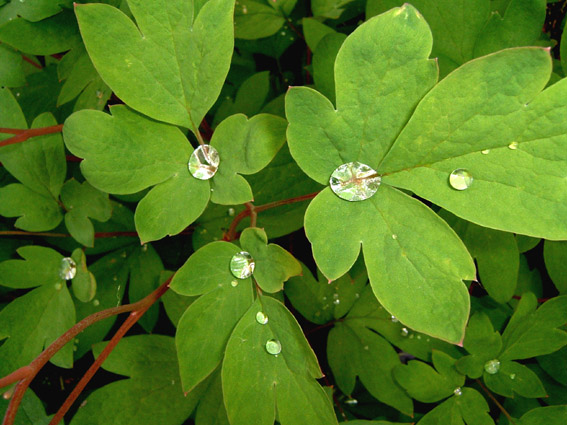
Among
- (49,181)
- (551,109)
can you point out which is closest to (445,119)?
(551,109)

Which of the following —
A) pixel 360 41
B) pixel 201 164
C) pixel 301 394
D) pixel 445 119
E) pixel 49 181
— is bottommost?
pixel 301 394

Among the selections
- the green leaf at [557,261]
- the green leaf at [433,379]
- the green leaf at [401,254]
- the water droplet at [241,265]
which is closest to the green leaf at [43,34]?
the water droplet at [241,265]

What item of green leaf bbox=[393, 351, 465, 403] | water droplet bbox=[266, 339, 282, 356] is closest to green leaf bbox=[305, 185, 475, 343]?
water droplet bbox=[266, 339, 282, 356]

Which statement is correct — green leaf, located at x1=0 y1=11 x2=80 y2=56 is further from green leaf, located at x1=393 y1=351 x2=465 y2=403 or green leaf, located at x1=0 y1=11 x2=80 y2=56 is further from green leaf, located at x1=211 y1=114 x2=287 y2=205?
green leaf, located at x1=393 y1=351 x2=465 y2=403

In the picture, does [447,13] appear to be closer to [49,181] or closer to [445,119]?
[445,119]

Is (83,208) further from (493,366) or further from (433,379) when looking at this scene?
(493,366)
